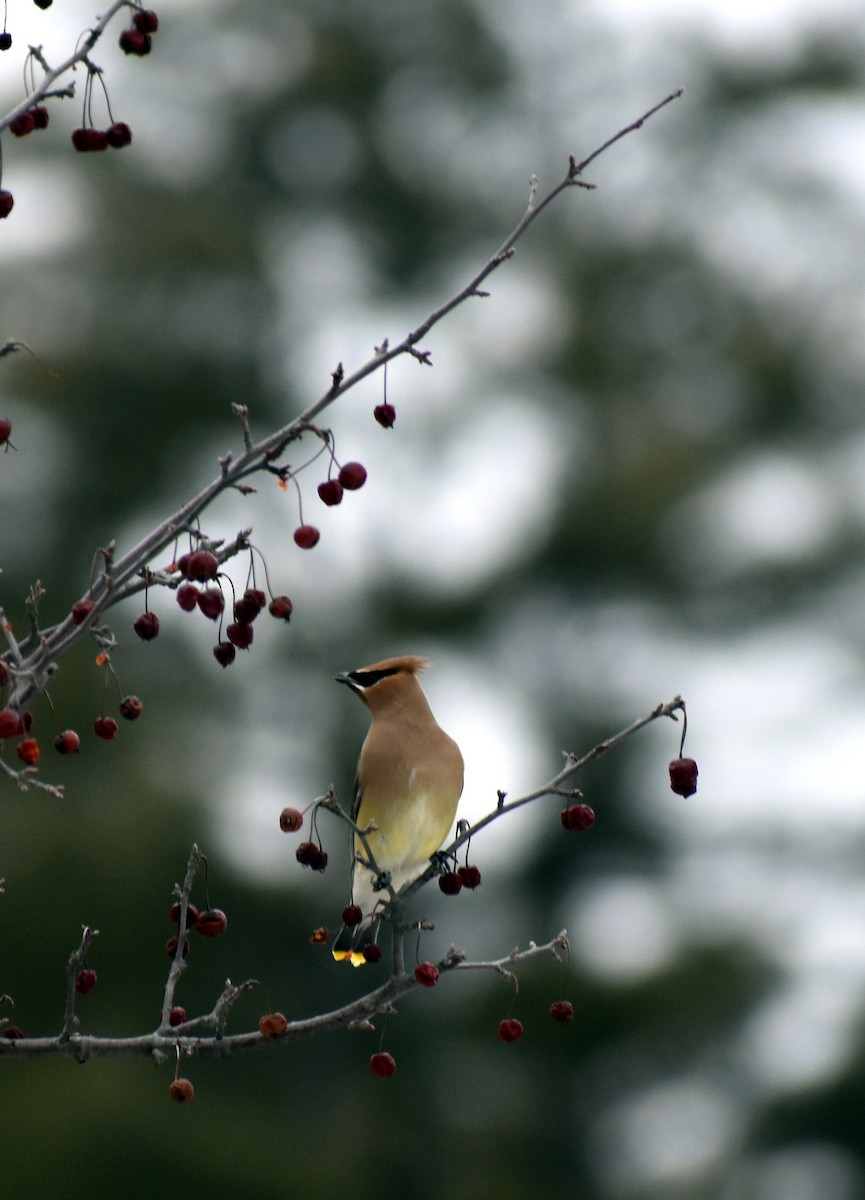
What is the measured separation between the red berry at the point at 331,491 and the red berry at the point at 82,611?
0.49 metres

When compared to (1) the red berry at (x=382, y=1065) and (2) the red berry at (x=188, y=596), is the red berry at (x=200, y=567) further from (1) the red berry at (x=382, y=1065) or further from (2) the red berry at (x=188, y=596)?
(1) the red berry at (x=382, y=1065)

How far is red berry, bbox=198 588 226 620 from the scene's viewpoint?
280 cm

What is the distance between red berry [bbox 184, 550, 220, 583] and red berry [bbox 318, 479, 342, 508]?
0.27 meters

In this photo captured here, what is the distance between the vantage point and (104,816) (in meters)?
10.1

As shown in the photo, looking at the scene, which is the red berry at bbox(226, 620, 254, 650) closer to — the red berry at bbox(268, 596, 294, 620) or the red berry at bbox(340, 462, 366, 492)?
the red berry at bbox(268, 596, 294, 620)

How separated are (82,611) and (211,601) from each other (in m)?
0.34

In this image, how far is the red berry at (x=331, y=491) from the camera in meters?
2.90

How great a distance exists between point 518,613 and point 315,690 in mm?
1394

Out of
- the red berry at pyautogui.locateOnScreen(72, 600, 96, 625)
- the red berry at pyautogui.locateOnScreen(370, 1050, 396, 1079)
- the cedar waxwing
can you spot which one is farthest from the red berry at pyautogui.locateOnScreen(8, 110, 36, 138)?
the cedar waxwing

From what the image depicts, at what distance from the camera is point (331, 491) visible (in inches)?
115

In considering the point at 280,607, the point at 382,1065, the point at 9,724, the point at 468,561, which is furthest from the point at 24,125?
the point at 468,561

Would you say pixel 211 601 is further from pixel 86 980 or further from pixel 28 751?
pixel 86 980

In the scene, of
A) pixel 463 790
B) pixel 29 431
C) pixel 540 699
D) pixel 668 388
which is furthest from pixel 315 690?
pixel 463 790

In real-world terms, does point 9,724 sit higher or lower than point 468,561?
lower
